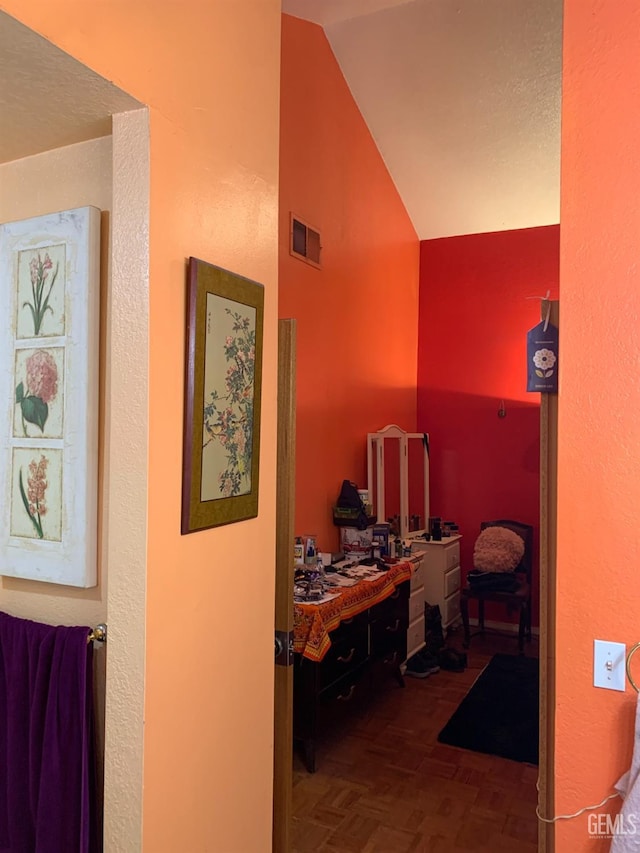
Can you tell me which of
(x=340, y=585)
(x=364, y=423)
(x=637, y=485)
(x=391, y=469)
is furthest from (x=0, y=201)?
(x=391, y=469)

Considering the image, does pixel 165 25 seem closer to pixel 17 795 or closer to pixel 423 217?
pixel 17 795

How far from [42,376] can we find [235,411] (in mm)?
483

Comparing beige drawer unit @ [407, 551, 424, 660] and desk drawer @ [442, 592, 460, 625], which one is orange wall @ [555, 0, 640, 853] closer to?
beige drawer unit @ [407, 551, 424, 660]

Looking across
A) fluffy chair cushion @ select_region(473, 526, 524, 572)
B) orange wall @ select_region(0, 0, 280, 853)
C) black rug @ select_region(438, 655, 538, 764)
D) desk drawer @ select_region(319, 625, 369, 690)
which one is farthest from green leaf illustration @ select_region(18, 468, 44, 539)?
fluffy chair cushion @ select_region(473, 526, 524, 572)

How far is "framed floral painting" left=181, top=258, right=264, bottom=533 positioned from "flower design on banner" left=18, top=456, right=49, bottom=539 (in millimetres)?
351

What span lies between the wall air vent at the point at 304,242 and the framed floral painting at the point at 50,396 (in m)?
2.27

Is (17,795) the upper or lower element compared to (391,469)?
lower

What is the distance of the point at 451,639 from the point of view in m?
5.20

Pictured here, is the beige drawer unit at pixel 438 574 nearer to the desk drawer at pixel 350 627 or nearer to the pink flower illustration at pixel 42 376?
the desk drawer at pixel 350 627

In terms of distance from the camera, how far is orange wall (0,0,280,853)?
143 centimetres

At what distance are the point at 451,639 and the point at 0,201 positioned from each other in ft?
14.9

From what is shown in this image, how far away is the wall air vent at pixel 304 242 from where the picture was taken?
376 centimetres

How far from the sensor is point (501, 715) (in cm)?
380

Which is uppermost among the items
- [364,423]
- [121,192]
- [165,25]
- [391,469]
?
[165,25]
